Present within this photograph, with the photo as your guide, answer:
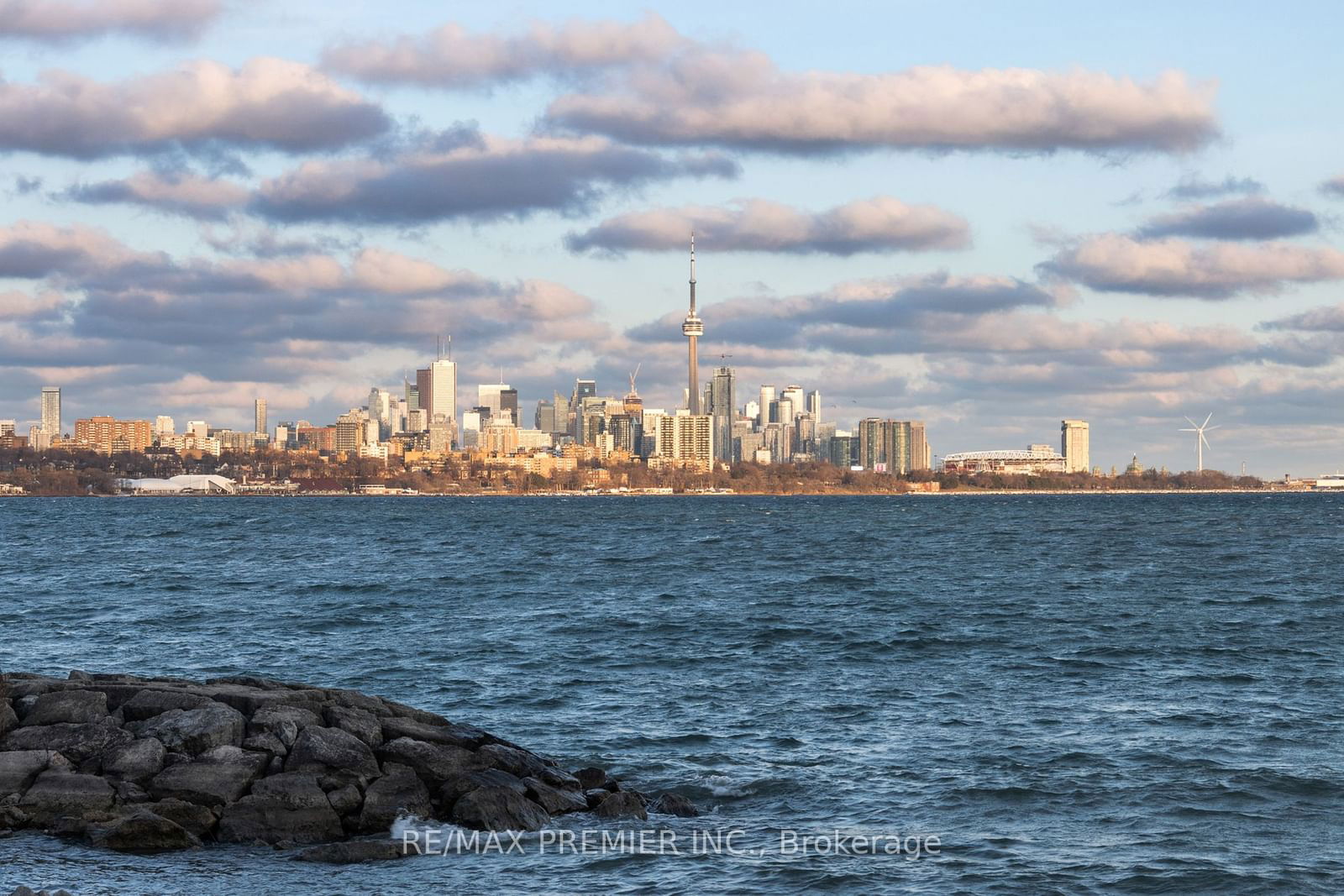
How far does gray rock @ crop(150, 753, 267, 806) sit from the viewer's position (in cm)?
2267

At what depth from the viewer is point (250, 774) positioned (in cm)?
2323

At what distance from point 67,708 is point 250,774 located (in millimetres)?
4554

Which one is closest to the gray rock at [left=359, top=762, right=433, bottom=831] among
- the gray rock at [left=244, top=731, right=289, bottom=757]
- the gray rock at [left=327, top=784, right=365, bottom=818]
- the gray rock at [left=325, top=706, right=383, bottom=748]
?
the gray rock at [left=327, top=784, right=365, bottom=818]

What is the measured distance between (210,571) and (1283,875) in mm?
74259

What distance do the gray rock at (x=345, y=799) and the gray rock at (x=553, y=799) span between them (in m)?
2.94

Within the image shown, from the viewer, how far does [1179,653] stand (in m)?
44.6

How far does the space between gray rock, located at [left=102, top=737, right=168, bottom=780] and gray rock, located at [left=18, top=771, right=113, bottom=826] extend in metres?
0.43

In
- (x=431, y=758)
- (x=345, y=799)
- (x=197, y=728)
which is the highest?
(x=197, y=728)

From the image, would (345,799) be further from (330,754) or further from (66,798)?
(66,798)

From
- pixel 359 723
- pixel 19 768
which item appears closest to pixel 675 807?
pixel 359 723

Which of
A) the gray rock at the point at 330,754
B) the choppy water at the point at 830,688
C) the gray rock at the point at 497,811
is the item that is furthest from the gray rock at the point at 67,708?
the gray rock at the point at 497,811

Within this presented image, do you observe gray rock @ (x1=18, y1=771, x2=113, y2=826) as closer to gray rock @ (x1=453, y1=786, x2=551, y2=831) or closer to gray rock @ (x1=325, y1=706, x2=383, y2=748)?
gray rock @ (x1=325, y1=706, x2=383, y2=748)

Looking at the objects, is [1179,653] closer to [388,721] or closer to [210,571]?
[388,721]

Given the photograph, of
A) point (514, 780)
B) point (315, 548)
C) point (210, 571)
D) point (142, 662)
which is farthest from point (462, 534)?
point (514, 780)
